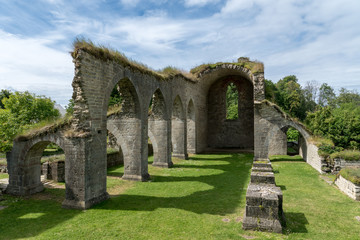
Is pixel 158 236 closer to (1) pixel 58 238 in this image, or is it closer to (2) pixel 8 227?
(1) pixel 58 238

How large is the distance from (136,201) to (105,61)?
4537 millimetres

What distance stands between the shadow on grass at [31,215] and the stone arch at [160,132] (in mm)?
5526

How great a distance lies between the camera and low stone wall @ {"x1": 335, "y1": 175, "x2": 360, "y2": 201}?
739 centimetres

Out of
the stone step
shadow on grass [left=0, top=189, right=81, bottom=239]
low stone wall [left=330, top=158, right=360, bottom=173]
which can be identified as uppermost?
the stone step

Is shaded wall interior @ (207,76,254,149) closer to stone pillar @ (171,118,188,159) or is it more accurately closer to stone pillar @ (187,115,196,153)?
stone pillar @ (187,115,196,153)

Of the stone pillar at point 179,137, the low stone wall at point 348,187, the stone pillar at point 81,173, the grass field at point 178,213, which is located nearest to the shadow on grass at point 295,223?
the grass field at point 178,213

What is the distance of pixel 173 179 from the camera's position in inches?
417

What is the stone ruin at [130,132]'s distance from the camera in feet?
22.8

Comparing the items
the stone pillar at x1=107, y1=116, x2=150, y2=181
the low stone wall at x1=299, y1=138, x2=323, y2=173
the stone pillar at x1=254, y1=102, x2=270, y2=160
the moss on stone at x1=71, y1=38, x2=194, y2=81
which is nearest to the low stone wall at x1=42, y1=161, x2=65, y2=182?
the stone pillar at x1=107, y1=116, x2=150, y2=181

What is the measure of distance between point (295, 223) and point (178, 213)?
285 cm

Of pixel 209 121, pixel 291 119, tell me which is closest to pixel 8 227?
pixel 291 119

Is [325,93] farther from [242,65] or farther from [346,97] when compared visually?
[242,65]

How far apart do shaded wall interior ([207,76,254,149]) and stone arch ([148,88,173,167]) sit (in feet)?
32.2

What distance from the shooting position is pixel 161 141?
13.0m
